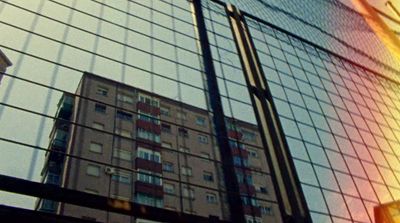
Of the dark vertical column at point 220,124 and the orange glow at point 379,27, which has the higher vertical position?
the orange glow at point 379,27

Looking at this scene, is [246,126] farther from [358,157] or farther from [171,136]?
[358,157]

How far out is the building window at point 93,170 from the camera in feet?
93.3

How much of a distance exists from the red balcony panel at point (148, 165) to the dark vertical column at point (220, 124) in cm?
2061

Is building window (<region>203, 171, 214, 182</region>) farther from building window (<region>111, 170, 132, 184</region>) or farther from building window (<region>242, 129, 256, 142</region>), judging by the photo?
building window (<region>111, 170, 132, 184</region>)

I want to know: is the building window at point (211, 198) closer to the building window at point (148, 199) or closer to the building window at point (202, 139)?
the building window at point (148, 199)

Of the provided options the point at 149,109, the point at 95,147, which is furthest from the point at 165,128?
the point at 95,147

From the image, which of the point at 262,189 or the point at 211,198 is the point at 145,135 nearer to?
the point at 211,198

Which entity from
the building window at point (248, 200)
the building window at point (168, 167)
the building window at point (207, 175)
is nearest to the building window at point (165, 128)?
the building window at point (168, 167)

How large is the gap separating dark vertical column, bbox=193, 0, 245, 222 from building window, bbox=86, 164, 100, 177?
20.7 meters

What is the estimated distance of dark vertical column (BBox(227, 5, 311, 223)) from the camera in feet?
23.8

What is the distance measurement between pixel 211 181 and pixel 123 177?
8798 mm

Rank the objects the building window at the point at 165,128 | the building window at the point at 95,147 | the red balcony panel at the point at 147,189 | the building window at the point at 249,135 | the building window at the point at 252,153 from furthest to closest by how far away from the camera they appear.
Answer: the building window at the point at 249,135
the building window at the point at 252,153
the building window at the point at 165,128
the building window at the point at 95,147
the red balcony panel at the point at 147,189

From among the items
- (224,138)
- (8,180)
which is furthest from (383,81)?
(8,180)

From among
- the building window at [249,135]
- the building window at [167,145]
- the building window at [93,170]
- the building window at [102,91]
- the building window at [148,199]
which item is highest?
the building window at [102,91]
